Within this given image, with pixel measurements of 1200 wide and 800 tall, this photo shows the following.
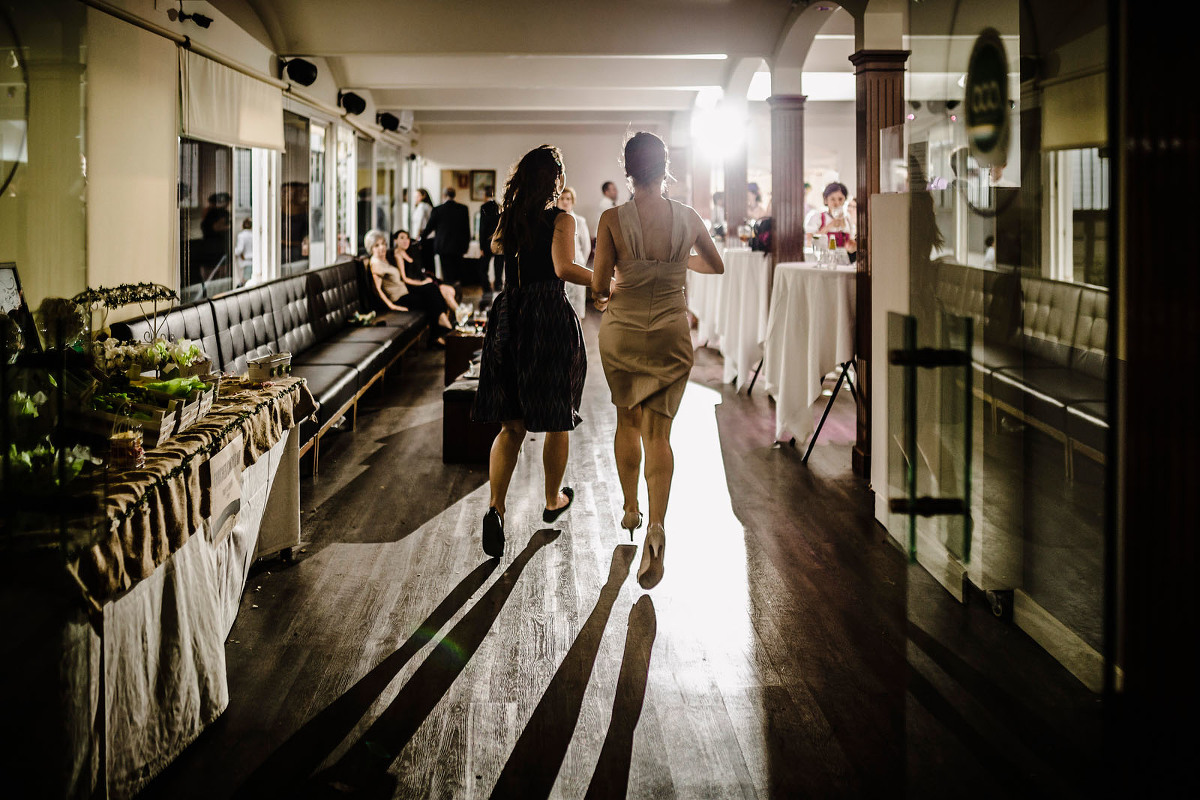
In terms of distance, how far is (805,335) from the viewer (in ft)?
17.5

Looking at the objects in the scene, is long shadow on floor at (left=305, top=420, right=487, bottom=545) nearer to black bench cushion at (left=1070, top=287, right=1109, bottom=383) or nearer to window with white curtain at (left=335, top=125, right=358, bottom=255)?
black bench cushion at (left=1070, top=287, right=1109, bottom=383)

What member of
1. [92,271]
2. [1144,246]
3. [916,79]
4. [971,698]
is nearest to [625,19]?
[92,271]

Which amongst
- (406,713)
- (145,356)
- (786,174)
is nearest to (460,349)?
(786,174)

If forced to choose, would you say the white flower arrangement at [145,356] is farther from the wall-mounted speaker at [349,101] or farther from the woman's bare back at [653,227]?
the wall-mounted speaker at [349,101]

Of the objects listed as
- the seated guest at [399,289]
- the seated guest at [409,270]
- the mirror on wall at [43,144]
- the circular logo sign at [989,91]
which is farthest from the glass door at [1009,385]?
the seated guest at [409,270]

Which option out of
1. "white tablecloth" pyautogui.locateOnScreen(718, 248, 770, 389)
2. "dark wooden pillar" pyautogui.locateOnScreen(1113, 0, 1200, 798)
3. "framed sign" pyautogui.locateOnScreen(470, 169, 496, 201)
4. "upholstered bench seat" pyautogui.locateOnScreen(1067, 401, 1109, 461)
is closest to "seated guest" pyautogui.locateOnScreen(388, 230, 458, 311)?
"white tablecloth" pyautogui.locateOnScreen(718, 248, 770, 389)

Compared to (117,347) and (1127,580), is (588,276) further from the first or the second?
(1127,580)

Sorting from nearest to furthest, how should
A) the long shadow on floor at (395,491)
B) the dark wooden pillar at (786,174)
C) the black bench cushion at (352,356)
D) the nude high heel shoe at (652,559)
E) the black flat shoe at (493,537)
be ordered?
the nude high heel shoe at (652,559) < the black flat shoe at (493,537) < the long shadow on floor at (395,491) < the black bench cushion at (352,356) < the dark wooden pillar at (786,174)

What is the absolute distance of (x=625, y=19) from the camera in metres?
7.97

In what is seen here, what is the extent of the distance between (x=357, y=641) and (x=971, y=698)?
65.0 inches

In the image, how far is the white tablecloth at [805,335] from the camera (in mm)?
5086

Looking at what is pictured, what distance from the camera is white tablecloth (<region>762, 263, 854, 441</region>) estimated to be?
200 inches

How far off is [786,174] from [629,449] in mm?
4601

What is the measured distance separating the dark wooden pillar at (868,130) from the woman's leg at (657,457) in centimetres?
174
